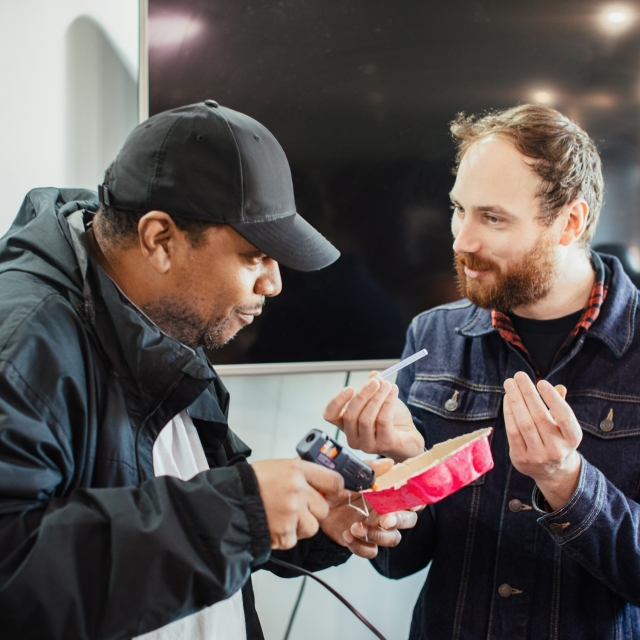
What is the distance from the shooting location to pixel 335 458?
0.96m

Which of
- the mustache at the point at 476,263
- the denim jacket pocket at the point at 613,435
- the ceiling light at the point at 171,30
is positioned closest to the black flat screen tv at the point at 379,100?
the ceiling light at the point at 171,30

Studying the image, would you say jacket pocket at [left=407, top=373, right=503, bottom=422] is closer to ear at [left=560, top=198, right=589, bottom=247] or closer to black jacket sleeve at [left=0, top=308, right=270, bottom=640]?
ear at [left=560, top=198, right=589, bottom=247]

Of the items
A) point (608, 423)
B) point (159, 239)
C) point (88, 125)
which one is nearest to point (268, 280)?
point (159, 239)

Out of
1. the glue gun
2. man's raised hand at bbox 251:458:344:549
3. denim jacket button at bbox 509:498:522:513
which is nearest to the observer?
man's raised hand at bbox 251:458:344:549

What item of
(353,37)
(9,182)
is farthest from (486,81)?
(9,182)

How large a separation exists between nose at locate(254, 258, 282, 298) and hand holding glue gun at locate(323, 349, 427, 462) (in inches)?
10.0

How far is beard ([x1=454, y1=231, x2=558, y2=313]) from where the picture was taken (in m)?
1.40

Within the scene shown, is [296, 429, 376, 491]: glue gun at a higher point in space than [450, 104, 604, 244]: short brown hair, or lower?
lower

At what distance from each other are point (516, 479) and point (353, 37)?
116 centimetres

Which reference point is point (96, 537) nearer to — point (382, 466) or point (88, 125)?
point (382, 466)

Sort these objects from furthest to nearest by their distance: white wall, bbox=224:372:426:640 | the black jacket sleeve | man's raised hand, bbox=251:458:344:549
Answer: white wall, bbox=224:372:426:640, man's raised hand, bbox=251:458:344:549, the black jacket sleeve

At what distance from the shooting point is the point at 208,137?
37.7 inches

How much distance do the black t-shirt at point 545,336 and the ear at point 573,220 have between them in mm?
180

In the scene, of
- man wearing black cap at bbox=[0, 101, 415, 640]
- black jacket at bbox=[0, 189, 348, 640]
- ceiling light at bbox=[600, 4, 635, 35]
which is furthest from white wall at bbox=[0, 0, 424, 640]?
ceiling light at bbox=[600, 4, 635, 35]
